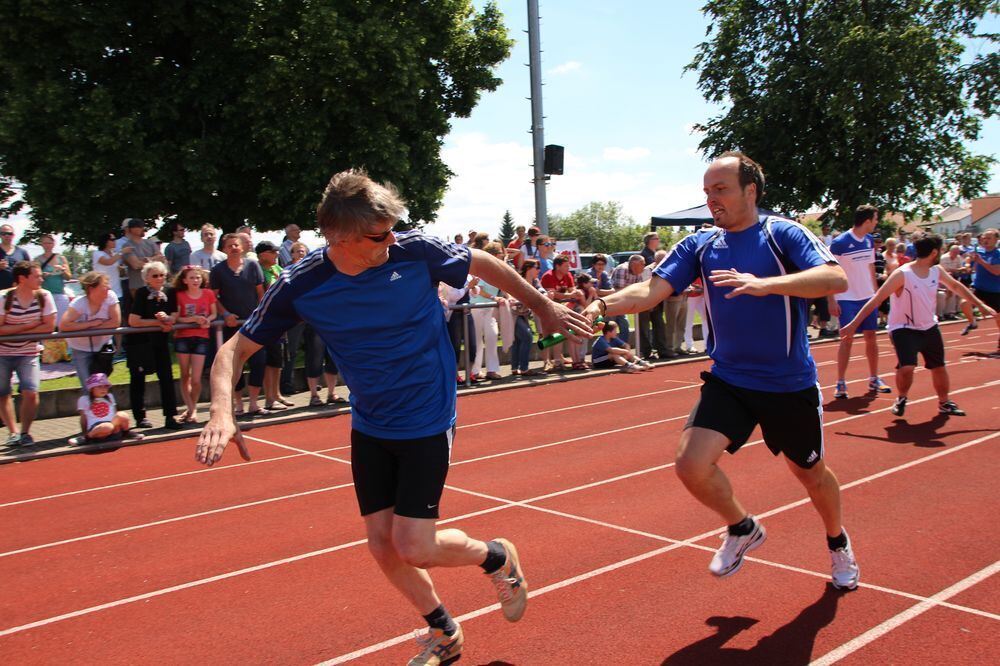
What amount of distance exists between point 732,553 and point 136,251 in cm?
1134

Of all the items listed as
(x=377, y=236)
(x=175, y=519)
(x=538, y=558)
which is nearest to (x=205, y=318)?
(x=175, y=519)

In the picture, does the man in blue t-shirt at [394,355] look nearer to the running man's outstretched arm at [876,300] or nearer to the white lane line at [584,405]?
the running man's outstretched arm at [876,300]

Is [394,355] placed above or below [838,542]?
above

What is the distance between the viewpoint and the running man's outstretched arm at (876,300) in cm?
893

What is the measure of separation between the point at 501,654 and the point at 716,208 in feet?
8.06

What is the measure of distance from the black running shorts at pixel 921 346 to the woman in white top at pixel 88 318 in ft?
30.0

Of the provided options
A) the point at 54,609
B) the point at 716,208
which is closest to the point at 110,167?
the point at 54,609

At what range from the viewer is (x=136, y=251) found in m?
13.2

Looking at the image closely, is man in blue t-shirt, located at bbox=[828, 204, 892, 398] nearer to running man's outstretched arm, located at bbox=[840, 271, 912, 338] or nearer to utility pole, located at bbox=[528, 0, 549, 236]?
running man's outstretched arm, located at bbox=[840, 271, 912, 338]

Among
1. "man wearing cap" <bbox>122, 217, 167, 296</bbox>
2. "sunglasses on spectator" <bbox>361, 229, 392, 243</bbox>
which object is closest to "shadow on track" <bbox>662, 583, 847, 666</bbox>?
"sunglasses on spectator" <bbox>361, 229, 392, 243</bbox>

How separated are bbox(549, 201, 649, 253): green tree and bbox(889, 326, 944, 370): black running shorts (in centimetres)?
11726

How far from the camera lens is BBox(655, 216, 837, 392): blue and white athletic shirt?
431 centimetres

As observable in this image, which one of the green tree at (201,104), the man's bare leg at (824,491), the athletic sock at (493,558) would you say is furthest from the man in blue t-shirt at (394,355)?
the green tree at (201,104)

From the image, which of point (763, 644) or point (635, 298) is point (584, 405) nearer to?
point (635, 298)
